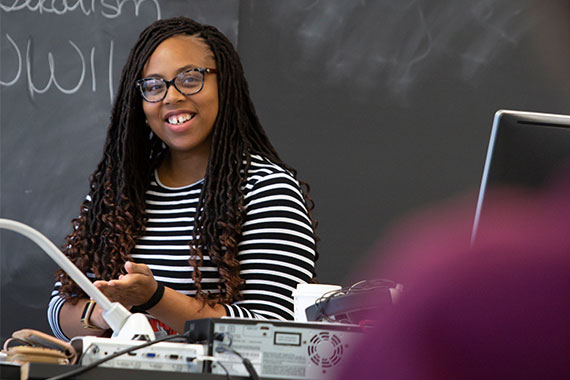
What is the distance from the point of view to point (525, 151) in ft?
3.93

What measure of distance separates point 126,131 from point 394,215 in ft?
3.32

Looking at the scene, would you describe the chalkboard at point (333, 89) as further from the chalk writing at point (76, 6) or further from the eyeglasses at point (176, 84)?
the eyeglasses at point (176, 84)

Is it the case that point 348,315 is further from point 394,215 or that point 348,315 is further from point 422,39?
point 422,39

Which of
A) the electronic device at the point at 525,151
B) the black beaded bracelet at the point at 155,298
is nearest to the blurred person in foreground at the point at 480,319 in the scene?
the electronic device at the point at 525,151

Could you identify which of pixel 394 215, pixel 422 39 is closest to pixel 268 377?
pixel 394 215

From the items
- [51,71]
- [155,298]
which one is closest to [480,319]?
[155,298]

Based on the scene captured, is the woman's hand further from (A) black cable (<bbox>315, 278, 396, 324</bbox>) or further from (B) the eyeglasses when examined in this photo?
(B) the eyeglasses

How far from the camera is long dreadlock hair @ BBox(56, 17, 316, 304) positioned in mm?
1995

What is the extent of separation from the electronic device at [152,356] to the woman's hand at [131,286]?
38 cm

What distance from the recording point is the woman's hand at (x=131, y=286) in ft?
4.61

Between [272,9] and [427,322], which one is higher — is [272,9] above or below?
above

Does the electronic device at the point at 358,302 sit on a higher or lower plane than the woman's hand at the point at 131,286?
lower

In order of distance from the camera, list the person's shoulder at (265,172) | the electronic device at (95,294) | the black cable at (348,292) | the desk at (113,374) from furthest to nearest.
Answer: the person's shoulder at (265,172) < the black cable at (348,292) < the electronic device at (95,294) < the desk at (113,374)

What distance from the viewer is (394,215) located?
2.82m
